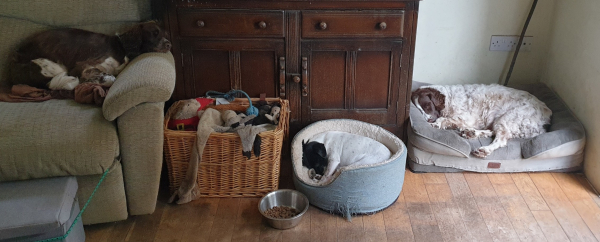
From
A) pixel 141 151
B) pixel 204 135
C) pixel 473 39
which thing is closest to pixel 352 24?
pixel 204 135

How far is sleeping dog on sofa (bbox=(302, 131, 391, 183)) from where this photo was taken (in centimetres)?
228

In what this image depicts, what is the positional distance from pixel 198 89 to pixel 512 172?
1.68 m

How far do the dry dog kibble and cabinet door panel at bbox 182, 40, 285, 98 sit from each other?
66cm

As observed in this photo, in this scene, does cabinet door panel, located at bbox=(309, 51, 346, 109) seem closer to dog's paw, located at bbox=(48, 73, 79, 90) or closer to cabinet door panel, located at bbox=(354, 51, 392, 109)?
cabinet door panel, located at bbox=(354, 51, 392, 109)

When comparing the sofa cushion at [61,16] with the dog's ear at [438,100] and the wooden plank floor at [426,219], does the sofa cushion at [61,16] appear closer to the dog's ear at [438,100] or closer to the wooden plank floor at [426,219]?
the wooden plank floor at [426,219]

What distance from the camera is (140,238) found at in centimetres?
207

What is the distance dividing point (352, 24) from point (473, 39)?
39.9 inches

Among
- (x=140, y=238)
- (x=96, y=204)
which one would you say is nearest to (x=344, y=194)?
(x=140, y=238)

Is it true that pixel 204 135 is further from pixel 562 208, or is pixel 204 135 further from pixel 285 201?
pixel 562 208

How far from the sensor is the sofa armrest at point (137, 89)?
6.13ft

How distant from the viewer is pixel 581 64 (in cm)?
256

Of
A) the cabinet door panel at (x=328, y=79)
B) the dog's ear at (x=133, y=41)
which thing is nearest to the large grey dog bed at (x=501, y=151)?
the cabinet door panel at (x=328, y=79)

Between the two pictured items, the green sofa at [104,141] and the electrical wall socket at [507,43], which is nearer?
the green sofa at [104,141]

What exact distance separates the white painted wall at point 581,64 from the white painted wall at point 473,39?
0.39ft
